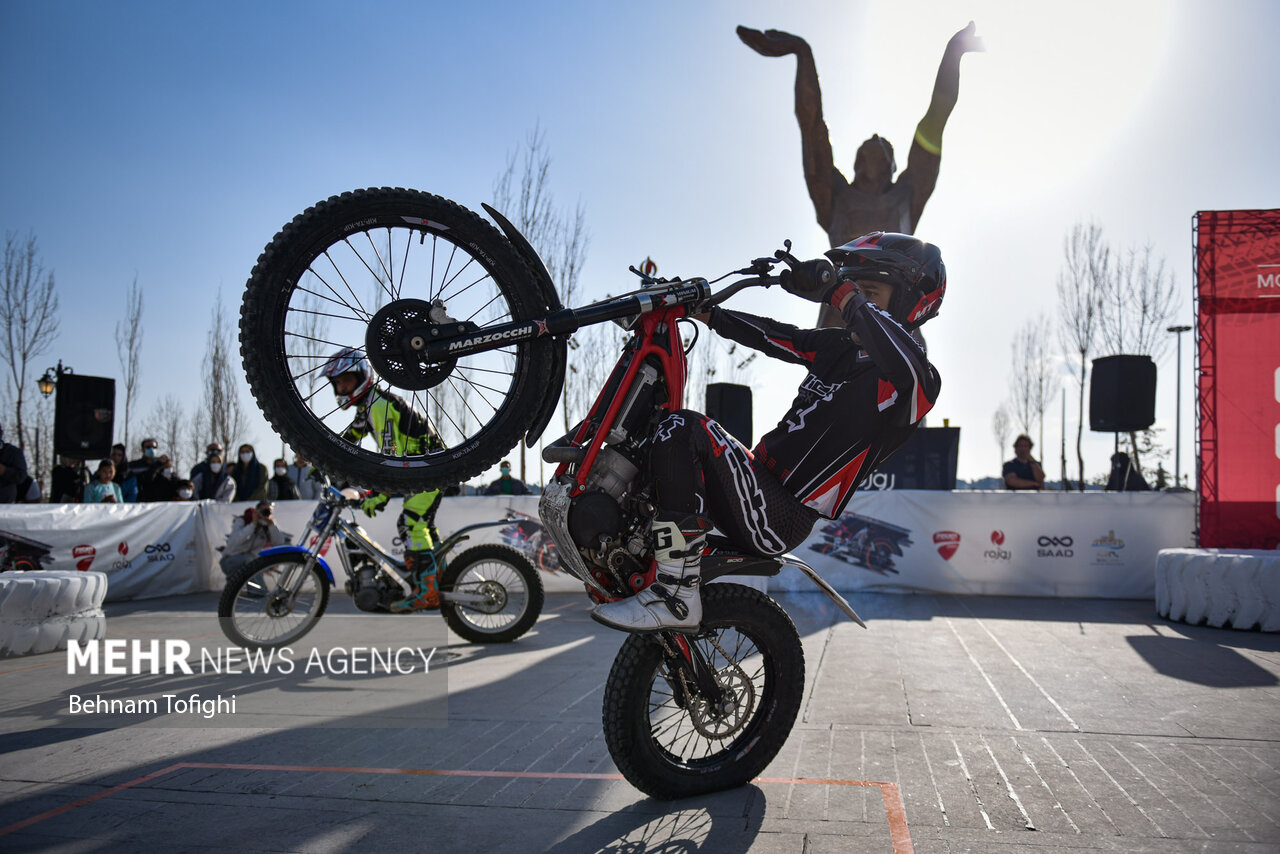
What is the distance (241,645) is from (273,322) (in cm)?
445

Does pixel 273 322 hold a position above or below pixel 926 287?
below

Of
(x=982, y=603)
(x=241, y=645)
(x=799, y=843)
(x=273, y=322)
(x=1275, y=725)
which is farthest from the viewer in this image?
(x=982, y=603)

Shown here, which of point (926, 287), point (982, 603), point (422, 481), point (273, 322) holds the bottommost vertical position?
point (982, 603)

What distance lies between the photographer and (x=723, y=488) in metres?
3.32

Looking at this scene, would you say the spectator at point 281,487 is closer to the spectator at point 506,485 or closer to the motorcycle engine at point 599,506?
the spectator at point 506,485

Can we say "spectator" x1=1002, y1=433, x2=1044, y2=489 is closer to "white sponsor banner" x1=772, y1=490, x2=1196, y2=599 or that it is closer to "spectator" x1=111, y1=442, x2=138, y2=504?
"white sponsor banner" x1=772, y1=490, x2=1196, y2=599

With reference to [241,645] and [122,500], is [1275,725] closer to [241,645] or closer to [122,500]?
[241,645]

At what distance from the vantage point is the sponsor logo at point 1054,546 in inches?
405

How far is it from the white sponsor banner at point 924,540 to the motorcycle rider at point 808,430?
7116 mm

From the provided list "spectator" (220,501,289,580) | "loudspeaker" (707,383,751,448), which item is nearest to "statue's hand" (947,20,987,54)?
"loudspeaker" (707,383,751,448)

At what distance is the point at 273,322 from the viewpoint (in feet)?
10.0

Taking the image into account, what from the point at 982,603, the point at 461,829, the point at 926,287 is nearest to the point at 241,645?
the point at 461,829

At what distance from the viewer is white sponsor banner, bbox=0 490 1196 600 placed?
10195 mm

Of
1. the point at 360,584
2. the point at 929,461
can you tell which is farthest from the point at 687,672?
the point at 929,461
